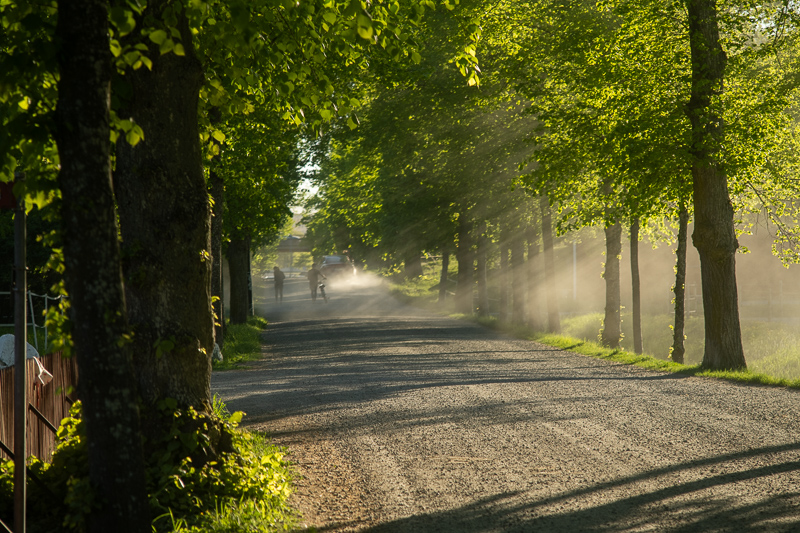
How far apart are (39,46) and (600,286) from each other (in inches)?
2020

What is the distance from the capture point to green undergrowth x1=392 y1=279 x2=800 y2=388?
40.5 feet

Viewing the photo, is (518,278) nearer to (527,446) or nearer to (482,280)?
(482,280)

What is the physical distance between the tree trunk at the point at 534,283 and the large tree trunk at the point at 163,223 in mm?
17284

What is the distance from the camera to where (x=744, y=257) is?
139 ft

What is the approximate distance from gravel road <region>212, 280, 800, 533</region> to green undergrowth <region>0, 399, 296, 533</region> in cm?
→ 45

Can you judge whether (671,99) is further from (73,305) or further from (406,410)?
(73,305)

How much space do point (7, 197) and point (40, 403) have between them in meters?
2.66

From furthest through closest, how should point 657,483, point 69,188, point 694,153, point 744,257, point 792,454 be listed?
point 744,257 < point 694,153 < point 792,454 < point 657,483 < point 69,188

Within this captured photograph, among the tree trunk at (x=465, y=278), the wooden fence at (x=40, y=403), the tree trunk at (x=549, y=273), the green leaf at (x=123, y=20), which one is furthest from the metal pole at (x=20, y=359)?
the tree trunk at (x=465, y=278)

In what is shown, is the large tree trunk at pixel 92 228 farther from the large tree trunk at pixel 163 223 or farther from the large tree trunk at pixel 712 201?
the large tree trunk at pixel 712 201

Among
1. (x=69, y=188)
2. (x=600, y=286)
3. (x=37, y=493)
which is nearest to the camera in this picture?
(x=69, y=188)

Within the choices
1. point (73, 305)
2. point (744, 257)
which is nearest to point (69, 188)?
point (73, 305)

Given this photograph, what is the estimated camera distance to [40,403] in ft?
19.7

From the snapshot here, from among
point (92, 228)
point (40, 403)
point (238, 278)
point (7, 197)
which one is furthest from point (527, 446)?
point (238, 278)
